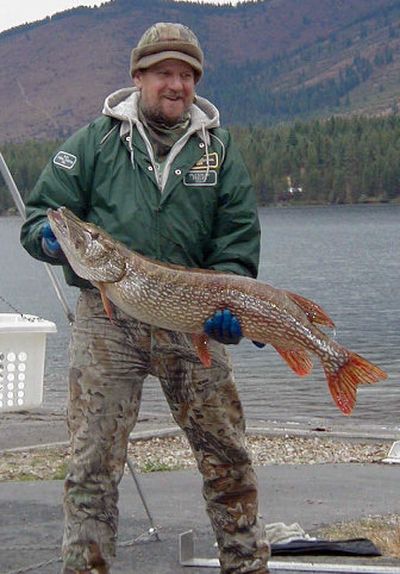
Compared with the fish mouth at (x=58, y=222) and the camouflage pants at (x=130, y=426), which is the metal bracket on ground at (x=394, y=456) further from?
the fish mouth at (x=58, y=222)

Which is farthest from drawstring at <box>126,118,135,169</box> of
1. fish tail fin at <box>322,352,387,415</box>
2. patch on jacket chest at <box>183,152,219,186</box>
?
fish tail fin at <box>322,352,387,415</box>

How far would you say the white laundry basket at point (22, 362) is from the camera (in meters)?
7.42

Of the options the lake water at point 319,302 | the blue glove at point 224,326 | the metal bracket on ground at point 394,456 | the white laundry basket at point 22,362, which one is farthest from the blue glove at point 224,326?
the lake water at point 319,302

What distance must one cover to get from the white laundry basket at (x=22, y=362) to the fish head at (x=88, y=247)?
8.38ft

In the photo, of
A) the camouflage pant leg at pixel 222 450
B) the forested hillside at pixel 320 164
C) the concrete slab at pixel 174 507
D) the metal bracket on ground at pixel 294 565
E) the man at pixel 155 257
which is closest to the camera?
the man at pixel 155 257

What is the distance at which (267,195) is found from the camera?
16538 cm

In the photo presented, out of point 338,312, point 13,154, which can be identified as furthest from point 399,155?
point 338,312

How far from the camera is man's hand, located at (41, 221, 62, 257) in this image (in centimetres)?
497

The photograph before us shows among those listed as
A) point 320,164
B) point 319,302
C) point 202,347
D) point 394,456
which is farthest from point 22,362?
point 320,164

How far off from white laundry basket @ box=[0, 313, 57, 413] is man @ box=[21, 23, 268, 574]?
2205 mm

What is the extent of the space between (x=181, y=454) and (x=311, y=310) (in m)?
5.38

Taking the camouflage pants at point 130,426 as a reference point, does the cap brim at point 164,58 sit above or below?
above

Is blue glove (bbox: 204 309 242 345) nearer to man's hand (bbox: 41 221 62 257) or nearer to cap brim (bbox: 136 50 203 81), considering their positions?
man's hand (bbox: 41 221 62 257)

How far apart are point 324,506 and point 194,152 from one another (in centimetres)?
354
